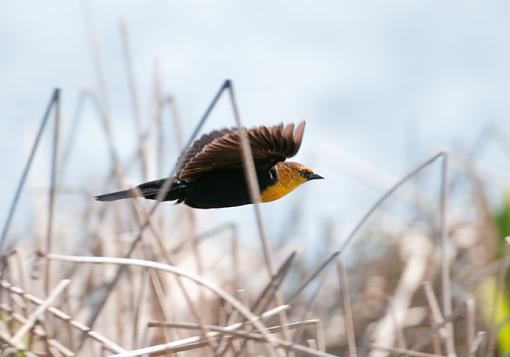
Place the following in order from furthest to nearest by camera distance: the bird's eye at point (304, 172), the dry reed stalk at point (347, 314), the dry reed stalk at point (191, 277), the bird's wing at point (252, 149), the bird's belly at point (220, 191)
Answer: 1. the bird's eye at point (304, 172)
2. the bird's belly at point (220, 191)
3. the bird's wing at point (252, 149)
4. the dry reed stalk at point (347, 314)
5. the dry reed stalk at point (191, 277)

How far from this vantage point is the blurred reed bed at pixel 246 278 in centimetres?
216

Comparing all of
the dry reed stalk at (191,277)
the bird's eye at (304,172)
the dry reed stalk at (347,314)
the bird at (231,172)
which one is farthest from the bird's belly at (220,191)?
the dry reed stalk at (191,277)

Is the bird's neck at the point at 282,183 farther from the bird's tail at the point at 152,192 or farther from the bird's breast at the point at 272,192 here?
the bird's tail at the point at 152,192

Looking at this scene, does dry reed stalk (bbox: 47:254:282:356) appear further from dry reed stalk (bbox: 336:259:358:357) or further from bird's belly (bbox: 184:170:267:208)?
bird's belly (bbox: 184:170:267:208)

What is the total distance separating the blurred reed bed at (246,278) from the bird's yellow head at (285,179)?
0.21 meters

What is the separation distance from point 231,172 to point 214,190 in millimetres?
71

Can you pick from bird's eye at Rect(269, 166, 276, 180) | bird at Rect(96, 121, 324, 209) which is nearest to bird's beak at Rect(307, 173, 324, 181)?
bird at Rect(96, 121, 324, 209)

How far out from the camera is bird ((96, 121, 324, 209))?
2309 mm

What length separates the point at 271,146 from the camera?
7.73 ft

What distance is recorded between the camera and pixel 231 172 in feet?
8.11

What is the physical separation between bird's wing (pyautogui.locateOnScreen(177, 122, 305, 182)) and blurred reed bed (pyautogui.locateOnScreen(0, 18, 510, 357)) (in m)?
0.15

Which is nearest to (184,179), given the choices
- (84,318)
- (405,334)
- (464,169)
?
(84,318)

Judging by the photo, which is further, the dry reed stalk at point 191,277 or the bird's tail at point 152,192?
the bird's tail at point 152,192

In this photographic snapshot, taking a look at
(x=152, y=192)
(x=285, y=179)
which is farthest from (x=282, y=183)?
(x=152, y=192)
